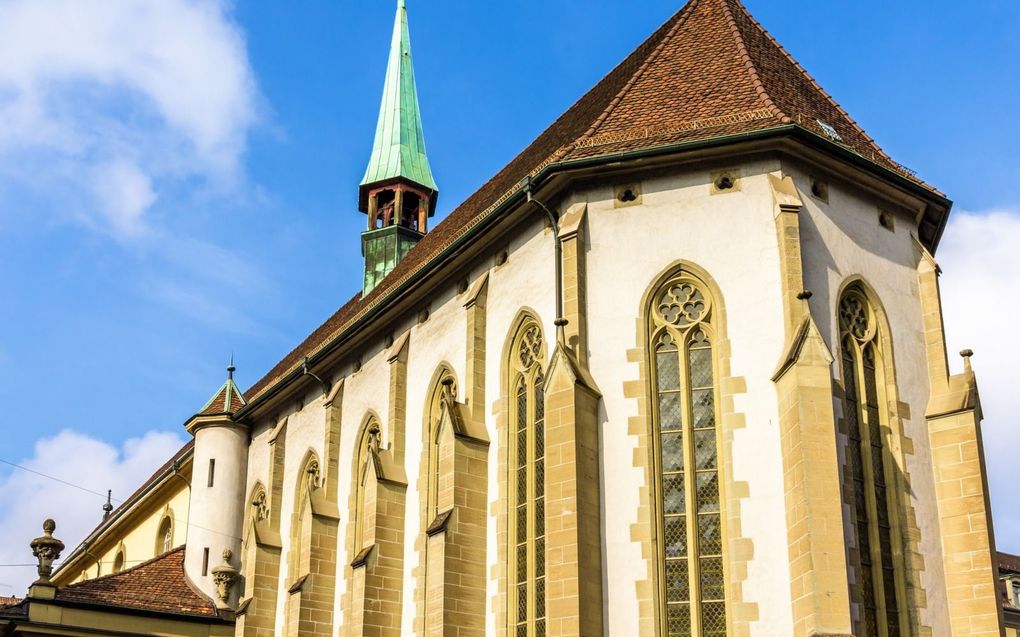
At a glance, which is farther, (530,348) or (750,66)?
(750,66)

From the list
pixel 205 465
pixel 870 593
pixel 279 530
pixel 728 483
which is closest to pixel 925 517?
pixel 870 593

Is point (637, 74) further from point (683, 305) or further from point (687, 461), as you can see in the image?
point (687, 461)

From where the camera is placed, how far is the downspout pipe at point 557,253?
20.0m

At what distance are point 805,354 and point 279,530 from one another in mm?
16572

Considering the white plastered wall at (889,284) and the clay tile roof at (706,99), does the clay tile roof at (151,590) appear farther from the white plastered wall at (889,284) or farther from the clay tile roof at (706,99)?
the white plastered wall at (889,284)

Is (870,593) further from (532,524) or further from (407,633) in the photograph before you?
(407,633)

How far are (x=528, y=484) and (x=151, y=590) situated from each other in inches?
551

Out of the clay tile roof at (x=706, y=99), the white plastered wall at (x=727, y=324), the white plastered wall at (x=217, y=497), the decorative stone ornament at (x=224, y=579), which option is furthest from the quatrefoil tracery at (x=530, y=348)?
the white plastered wall at (x=217, y=497)

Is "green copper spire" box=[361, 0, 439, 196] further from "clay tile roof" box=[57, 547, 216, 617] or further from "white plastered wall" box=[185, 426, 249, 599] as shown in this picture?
"clay tile roof" box=[57, 547, 216, 617]

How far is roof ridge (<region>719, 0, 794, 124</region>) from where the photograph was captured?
2041cm

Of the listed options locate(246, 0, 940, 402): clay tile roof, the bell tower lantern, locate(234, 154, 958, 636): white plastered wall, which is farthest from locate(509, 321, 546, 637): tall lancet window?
the bell tower lantern

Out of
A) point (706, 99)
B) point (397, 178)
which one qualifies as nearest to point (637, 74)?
point (706, 99)

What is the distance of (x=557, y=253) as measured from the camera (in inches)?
818

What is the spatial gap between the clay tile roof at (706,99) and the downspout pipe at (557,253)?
31 centimetres
